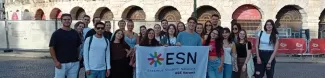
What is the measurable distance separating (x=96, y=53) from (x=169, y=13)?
60.8ft

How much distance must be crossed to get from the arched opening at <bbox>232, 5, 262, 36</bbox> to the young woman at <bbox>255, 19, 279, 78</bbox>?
14906mm

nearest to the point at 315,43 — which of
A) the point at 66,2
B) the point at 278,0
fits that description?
the point at 278,0

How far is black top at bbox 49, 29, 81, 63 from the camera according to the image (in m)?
5.93

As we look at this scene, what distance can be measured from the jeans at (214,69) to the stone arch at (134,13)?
1813 cm

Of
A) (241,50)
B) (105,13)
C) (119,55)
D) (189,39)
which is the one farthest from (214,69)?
(105,13)

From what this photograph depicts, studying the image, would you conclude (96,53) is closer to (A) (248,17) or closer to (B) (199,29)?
(B) (199,29)

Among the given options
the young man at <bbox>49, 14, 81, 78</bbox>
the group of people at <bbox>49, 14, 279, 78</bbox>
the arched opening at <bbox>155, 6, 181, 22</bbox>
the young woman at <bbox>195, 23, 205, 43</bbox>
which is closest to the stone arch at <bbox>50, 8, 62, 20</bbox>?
the arched opening at <bbox>155, 6, 181, 22</bbox>

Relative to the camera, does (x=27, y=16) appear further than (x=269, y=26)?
Yes

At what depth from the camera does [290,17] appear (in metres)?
22.2

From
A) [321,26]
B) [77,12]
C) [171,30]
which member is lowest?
[171,30]

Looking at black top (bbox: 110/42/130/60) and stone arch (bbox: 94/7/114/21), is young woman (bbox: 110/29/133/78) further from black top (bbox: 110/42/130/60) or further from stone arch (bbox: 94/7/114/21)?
stone arch (bbox: 94/7/114/21)

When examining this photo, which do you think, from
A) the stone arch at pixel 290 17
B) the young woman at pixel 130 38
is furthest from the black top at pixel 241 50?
the stone arch at pixel 290 17

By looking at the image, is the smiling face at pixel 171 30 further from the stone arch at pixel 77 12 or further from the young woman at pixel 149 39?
the stone arch at pixel 77 12

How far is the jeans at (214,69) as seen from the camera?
693cm
